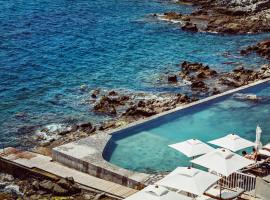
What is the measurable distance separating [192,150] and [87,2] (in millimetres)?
59990

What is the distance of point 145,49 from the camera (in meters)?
49.9

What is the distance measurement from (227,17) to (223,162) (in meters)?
45.1

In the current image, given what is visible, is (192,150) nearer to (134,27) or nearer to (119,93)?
(119,93)

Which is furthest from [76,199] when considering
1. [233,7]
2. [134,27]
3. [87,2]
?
[87,2]

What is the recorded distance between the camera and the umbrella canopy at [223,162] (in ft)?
58.7

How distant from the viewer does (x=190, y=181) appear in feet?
55.1

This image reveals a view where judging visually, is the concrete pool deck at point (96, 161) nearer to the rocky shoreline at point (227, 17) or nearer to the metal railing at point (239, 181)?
the metal railing at point (239, 181)

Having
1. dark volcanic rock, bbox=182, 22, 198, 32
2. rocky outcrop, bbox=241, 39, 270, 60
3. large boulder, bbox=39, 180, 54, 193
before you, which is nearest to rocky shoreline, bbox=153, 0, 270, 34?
dark volcanic rock, bbox=182, 22, 198, 32

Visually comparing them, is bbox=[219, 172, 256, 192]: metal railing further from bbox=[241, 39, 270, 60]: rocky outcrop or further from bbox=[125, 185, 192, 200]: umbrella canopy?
bbox=[241, 39, 270, 60]: rocky outcrop

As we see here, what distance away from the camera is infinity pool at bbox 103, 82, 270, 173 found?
897 inches

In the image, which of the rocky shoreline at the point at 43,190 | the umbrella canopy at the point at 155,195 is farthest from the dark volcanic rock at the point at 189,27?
the umbrella canopy at the point at 155,195

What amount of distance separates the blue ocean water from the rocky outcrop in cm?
91

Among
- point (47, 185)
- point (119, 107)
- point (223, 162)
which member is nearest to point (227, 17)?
point (119, 107)

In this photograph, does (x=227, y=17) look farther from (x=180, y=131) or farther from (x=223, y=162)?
(x=223, y=162)
